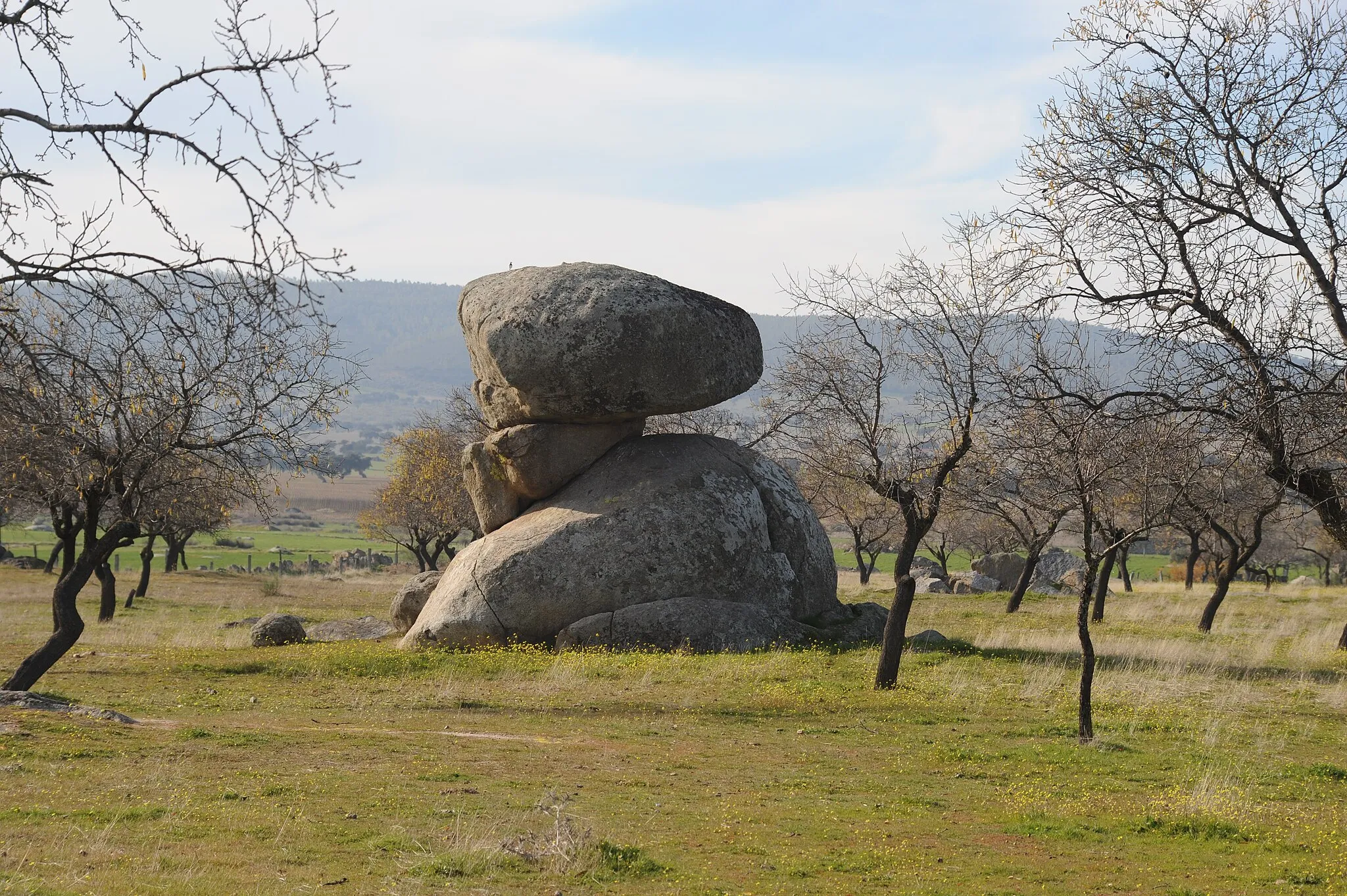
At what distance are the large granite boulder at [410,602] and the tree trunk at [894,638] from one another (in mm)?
11346

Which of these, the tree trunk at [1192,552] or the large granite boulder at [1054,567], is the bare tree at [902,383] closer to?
the tree trunk at [1192,552]

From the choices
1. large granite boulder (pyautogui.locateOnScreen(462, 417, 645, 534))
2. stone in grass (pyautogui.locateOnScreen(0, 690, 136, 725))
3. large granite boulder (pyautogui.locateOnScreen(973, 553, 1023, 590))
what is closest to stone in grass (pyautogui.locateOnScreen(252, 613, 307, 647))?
large granite boulder (pyautogui.locateOnScreen(462, 417, 645, 534))

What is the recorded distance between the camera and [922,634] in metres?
24.3

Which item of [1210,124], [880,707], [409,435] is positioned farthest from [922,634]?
[409,435]

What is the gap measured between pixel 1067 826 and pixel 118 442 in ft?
42.7

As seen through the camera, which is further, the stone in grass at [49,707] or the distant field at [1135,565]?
the distant field at [1135,565]

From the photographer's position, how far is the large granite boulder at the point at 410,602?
27.2 meters

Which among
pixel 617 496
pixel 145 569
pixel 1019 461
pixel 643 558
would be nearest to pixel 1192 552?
pixel 617 496

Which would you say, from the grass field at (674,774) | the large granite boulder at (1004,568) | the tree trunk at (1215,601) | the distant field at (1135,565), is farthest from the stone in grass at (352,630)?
the distant field at (1135,565)

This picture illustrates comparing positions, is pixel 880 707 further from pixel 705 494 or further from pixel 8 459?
pixel 8 459

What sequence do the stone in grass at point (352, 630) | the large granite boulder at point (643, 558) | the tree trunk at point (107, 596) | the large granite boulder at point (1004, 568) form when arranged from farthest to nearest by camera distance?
the large granite boulder at point (1004, 568) → the tree trunk at point (107, 596) → the stone in grass at point (352, 630) → the large granite boulder at point (643, 558)

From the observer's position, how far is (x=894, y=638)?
19.2 m

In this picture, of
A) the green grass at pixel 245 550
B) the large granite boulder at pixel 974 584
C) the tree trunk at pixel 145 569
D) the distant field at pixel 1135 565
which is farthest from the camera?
the distant field at pixel 1135 565

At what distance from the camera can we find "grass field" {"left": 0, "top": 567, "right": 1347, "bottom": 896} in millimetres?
8648
